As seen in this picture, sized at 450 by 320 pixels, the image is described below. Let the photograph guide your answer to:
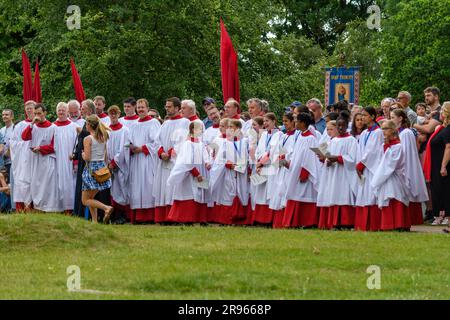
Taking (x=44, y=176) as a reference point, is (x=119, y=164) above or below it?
above

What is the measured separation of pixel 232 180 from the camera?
2089cm

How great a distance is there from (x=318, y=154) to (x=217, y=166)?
2.27m

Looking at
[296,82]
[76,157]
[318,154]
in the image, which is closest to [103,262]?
[318,154]

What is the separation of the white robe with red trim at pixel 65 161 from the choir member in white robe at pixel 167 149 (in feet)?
6.17

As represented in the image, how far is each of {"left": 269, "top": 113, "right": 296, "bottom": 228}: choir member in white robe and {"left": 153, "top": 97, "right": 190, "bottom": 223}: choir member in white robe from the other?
2.01 meters

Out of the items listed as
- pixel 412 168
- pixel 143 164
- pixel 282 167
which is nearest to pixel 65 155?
pixel 143 164

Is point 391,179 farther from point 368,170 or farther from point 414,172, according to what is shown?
point 368,170

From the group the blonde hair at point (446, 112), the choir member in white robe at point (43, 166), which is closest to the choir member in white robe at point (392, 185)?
the blonde hair at point (446, 112)

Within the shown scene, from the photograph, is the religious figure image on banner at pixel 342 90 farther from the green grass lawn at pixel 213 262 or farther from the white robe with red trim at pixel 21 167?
the green grass lawn at pixel 213 262

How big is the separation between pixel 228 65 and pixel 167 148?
Answer: 1999 mm

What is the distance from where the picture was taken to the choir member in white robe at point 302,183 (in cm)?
1973

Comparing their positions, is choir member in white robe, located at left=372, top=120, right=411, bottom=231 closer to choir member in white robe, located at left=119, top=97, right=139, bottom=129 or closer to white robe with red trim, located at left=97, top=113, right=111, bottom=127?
choir member in white robe, located at left=119, top=97, right=139, bottom=129

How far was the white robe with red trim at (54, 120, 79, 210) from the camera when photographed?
22.5 meters

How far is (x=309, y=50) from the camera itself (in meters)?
58.2
